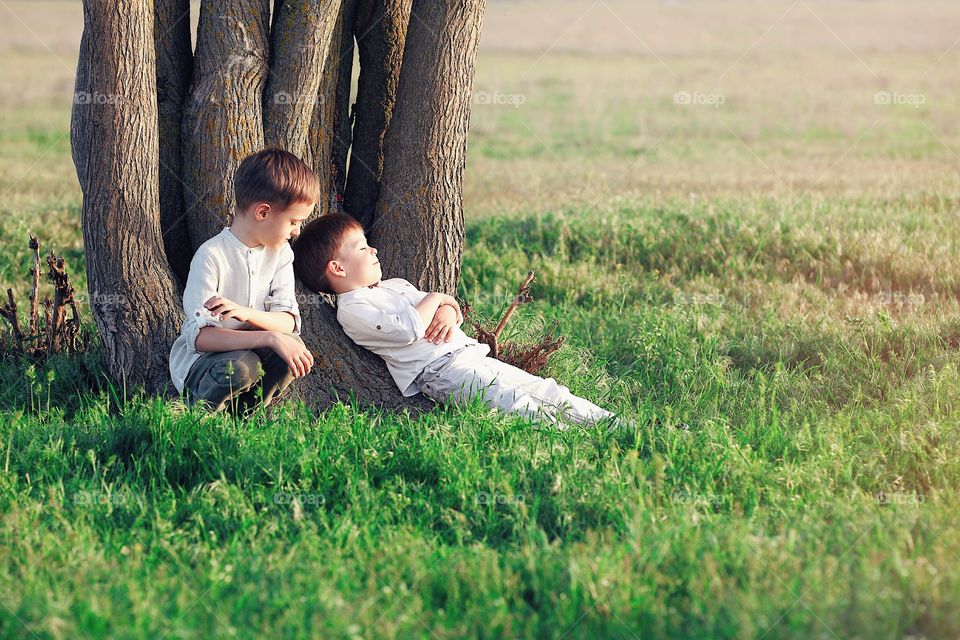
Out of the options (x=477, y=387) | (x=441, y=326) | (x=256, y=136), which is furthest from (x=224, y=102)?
(x=477, y=387)

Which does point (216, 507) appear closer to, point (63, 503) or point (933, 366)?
point (63, 503)

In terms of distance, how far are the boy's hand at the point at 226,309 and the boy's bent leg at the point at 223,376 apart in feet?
0.52

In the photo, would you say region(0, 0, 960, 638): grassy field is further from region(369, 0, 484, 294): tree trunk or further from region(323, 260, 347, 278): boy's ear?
region(369, 0, 484, 294): tree trunk

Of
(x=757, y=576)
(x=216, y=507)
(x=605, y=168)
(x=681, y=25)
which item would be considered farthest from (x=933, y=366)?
(x=681, y=25)

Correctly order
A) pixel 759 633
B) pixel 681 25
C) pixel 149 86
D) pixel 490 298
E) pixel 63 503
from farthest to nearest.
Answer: pixel 681 25, pixel 490 298, pixel 149 86, pixel 63 503, pixel 759 633

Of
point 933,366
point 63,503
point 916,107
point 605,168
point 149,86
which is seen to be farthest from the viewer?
point 916,107

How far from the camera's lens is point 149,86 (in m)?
4.90

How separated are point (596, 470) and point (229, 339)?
1712 millimetres

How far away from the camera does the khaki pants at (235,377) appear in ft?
14.1

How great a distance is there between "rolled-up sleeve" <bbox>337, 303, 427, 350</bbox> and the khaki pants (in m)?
0.43

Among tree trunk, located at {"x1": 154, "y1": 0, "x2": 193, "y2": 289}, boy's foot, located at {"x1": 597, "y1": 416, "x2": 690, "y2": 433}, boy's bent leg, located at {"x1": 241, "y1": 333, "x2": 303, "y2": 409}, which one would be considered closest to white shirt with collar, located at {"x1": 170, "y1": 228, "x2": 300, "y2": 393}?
boy's bent leg, located at {"x1": 241, "y1": 333, "x2": 303, "y2": 409}

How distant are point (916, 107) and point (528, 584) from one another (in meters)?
18.5

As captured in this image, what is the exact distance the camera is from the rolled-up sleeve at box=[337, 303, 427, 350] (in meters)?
4.85

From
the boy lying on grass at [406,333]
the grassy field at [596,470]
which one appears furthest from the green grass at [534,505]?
the boy lying on grass at [406,333]
